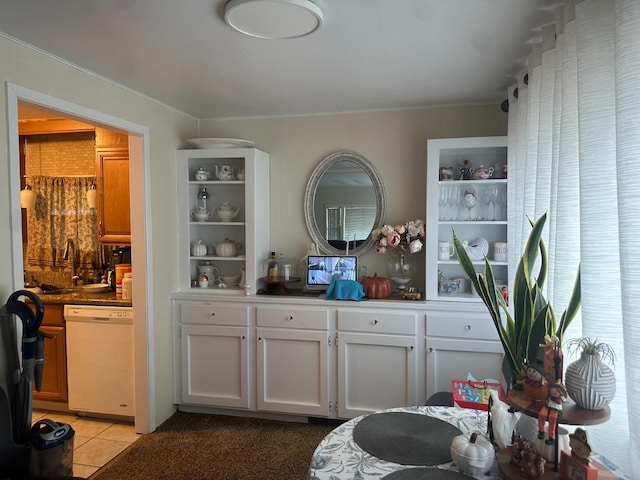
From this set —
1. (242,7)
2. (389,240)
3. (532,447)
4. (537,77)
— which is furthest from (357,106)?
(532,447)

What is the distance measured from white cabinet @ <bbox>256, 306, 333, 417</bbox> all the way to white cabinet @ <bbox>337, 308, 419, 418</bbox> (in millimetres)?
133

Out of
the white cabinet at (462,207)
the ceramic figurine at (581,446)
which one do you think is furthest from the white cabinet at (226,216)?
the ceramic figurine at (581,446)

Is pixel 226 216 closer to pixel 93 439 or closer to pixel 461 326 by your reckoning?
pixel 93 439

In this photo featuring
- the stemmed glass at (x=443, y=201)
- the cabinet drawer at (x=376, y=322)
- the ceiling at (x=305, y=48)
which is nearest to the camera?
the ceiling at (x=305, y=48)

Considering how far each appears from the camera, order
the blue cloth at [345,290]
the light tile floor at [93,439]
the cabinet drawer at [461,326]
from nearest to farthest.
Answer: the light tile floor at [93,439]
the cabinet drawer at [461,326]
the blue cloth at [345,290]

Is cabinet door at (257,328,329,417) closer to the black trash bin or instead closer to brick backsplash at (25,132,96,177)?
the black trash bin

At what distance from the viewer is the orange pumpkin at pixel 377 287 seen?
10.7ft

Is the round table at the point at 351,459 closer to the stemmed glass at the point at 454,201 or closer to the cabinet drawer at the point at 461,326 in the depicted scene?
the cabinet drawer at the point at 461,326

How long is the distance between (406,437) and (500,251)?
2059 mm

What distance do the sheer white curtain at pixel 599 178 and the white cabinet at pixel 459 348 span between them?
1.20 meters

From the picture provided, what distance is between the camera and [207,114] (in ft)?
12.1

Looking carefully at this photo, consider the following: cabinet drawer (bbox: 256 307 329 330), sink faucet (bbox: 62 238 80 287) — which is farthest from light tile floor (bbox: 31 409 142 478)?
cabinet drawer (bbox: 256 307 329 330)

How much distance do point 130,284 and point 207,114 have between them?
1520 mm

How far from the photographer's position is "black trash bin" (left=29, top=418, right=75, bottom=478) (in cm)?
204
